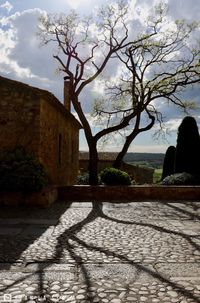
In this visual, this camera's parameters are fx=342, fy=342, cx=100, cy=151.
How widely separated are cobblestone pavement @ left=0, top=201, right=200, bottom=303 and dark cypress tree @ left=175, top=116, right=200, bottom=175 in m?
8.18

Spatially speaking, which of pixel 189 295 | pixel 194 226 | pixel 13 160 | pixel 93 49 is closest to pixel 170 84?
pixel 93 49

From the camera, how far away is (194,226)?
6.62 metres

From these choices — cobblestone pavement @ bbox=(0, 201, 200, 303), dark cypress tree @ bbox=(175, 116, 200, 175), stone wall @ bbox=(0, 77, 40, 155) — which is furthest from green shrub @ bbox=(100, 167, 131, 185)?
cobblestone pavement @ bbox=(0, 201, 200, 303)

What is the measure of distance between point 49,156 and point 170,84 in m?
8.79

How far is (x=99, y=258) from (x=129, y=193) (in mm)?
7026

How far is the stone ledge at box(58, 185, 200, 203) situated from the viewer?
11039 millimetres

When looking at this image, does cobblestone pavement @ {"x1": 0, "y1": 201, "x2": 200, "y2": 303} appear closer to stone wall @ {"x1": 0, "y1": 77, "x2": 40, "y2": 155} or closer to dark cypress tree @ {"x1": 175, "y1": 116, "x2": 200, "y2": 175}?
stone wall @ {"x1": 0, "y1": 77, "x2": 40, "y2": 155}

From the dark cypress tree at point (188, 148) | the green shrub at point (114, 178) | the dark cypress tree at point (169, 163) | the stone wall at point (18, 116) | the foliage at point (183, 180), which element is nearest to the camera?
the stone wall at point (18, 116)

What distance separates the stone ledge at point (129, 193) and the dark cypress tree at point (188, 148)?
14.1 ft

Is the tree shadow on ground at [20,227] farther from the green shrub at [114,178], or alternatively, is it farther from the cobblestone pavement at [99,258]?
the green shrub at [114,178]

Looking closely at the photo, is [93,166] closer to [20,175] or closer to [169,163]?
[20,175]

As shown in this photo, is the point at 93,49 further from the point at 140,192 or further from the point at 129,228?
the point at 129,228

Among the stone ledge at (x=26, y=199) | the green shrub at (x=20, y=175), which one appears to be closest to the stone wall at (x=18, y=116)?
the green shrub at (x=20, y=175)

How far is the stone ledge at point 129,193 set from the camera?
11.0 metres
